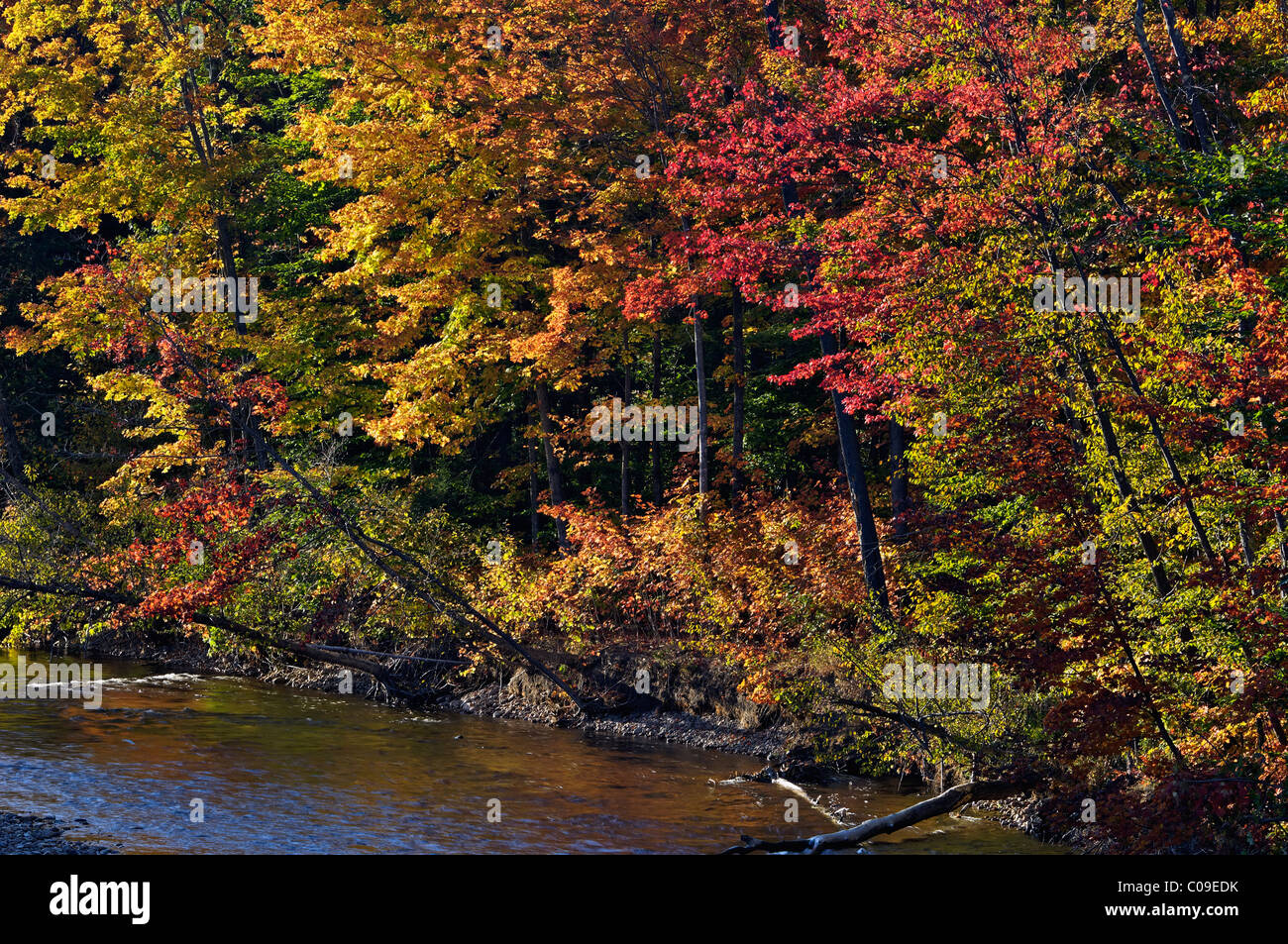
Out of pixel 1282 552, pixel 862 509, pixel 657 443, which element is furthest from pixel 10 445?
pixel 1282 552

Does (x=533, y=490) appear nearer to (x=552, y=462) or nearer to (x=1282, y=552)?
(x=552, y=462)

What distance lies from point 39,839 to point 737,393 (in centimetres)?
1442

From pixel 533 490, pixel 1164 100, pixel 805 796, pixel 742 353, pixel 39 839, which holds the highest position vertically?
pixel 1164 100

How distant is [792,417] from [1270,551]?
12.6 meters

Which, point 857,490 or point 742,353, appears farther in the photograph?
point 742,353

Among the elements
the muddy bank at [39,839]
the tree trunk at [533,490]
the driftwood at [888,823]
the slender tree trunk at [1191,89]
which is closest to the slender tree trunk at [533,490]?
the tree trunk at [533,490]

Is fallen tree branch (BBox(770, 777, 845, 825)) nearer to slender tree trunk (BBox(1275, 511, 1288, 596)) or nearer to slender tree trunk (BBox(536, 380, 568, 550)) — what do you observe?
slender tree trunk (BBox(1275, 511, 1288, 596))

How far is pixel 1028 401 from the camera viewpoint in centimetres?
1259

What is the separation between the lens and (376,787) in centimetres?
1549

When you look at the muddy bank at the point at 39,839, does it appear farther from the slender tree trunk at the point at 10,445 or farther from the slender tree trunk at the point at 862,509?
the slender tree trunk at the point at 10,445

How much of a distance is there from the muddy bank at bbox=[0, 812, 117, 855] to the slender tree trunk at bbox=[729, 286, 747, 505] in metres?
12.9

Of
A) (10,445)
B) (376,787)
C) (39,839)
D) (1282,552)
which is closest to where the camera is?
(1282,552)

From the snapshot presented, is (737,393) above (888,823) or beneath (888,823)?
above
